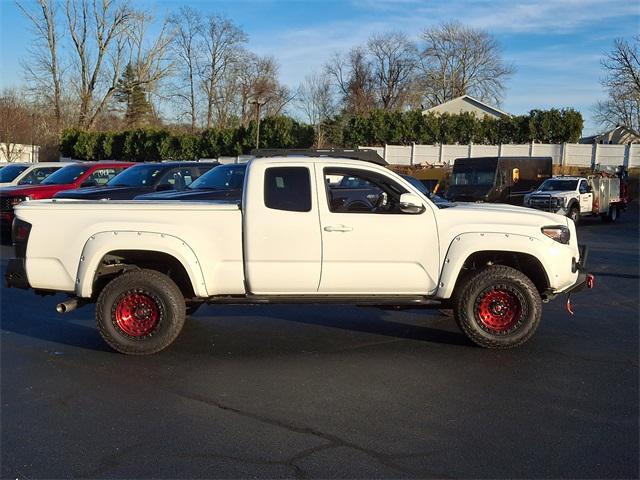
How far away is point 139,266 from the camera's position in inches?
255

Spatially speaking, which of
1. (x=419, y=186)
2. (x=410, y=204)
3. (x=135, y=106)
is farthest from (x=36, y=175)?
(x=135, y=106)

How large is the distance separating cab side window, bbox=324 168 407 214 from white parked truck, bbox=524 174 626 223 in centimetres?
1745

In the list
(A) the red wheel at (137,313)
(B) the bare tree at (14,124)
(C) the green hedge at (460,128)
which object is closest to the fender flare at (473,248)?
(A) the red wheel at (137,313)

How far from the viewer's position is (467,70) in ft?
252

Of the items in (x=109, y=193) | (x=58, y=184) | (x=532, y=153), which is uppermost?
(x=532, y=153)

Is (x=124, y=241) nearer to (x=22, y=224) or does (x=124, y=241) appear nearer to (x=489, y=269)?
(x=22, y=224)

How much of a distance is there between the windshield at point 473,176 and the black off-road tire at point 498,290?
2021 cm

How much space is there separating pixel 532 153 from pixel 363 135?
12274mm

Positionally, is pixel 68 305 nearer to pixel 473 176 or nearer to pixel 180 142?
pixel 473 176

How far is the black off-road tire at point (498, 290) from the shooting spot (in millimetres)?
6230

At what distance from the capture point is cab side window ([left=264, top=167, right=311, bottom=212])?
6168 millimetres

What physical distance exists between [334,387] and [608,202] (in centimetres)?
2281

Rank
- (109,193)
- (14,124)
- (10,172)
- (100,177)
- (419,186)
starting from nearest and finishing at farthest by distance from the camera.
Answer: (419,186)
(109,193)
(100,177)
(10,172)
(14,124)

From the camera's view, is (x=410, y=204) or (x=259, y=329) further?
(x=259, y=329)
